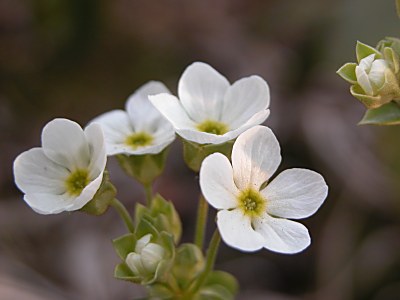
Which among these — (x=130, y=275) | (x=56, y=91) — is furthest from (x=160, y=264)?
(x=56, y=91)

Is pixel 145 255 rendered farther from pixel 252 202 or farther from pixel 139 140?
pixel 139 140

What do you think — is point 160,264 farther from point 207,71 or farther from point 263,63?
point 263,63

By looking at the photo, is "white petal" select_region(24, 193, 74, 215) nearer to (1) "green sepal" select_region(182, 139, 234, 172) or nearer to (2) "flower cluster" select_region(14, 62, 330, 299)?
(2) "flower cluster" select_region(14, 62, 330, 299)

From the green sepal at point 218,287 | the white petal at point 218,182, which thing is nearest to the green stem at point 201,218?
the green sepal at point 218,287

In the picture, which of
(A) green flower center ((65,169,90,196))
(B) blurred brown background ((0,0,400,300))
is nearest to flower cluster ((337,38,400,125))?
(A) green flower center ((65,169,90,196))

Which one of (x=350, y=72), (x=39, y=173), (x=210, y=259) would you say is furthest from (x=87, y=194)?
(x=350, y=72)

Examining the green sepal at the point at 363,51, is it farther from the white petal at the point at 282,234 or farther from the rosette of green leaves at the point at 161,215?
the rosette of green leaves at the point at 161,215
